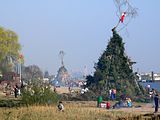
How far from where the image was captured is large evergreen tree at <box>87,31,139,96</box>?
50750 mm

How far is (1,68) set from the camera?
9062 cm

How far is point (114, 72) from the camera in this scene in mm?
51969

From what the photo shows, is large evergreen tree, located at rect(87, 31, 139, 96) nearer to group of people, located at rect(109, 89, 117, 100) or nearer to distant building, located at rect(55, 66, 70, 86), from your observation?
group of people, located at rect(109, 89, 117, 100)

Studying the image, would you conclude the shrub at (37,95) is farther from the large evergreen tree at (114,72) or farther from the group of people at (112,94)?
the large evergreen tree at (114,72)

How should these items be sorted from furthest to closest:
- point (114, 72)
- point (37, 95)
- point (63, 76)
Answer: point (63, 76) < point (114, 72) < point (37, 95)

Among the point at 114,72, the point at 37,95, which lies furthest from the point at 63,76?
the point at 37,95

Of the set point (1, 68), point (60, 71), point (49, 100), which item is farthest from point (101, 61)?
point (60, 71)

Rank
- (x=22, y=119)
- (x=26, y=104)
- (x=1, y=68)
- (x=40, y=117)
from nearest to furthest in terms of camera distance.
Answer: (x=22, y=119) < (x=40, y=117) < (x=26, y=104) < (x=1, y=68)

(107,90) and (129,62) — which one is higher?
(129,62)

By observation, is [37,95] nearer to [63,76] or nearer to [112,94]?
[112,94]

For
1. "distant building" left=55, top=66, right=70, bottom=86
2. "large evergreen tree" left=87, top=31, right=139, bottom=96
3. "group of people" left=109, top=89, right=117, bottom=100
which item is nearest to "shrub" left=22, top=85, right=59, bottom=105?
"group of people" left=109, top=89, right=117, bottom=100

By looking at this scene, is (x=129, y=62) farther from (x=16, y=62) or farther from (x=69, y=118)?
(x=16, y=62)

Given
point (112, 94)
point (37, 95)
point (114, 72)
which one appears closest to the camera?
point (37, 95)

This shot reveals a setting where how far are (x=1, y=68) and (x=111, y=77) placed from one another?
42847mm
